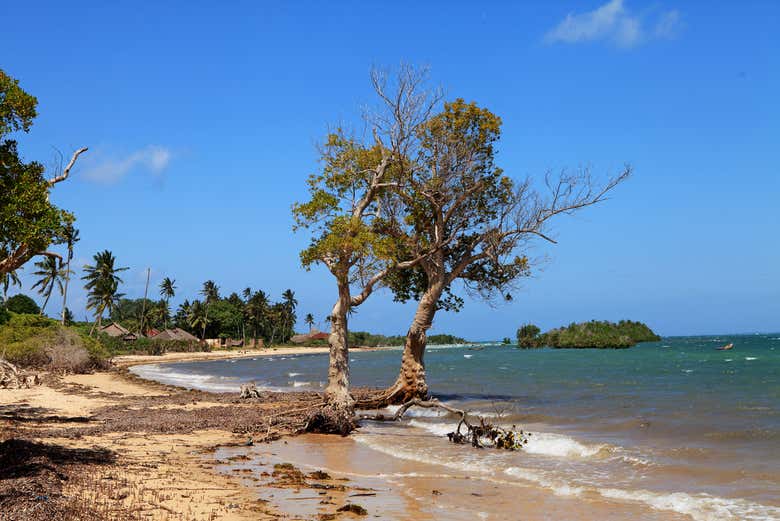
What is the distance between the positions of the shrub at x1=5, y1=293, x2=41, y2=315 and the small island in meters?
80.0

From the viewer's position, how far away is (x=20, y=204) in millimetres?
11875

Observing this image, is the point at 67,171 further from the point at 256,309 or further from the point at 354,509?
the point at 256,309

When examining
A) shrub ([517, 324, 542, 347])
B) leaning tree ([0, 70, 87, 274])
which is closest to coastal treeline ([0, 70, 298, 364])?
leaning tree ([0, 70, 87, 274])

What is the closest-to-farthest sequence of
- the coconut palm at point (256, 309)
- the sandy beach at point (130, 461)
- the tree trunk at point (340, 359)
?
1. the sandy beach at point (130, 461)
2. the tree trunk at point (340, 359)
3. the coconut palm at point (256, 309)

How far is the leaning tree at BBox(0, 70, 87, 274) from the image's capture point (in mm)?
11823

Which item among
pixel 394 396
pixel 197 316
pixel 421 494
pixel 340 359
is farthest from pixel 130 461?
pixel 197 316

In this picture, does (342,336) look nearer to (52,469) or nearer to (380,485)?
(380,485)

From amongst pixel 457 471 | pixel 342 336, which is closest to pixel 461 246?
pixel 342 336

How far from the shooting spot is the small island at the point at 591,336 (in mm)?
104812

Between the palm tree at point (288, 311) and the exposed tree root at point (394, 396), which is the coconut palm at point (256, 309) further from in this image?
the exposed tree root at point (394, 396)

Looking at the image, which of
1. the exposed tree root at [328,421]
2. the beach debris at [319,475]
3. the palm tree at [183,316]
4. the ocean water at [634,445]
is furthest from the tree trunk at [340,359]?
the palm tree at [183,316]

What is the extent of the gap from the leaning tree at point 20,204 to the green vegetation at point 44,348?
31.0 m

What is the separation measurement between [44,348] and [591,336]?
277ft

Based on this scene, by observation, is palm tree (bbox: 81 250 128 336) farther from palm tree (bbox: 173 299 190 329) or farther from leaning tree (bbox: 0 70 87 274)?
leaning tree (bbox: 0 70 87 274)
